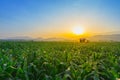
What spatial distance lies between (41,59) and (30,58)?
2.69 ft

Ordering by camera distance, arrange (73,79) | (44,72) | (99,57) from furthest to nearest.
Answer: (99,57)
(44,72)
(73,79)

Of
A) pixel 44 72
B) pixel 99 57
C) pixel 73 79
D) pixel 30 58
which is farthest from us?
pixel 99 57

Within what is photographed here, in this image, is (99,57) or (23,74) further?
(99,57)

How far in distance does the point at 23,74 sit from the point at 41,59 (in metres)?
1.81

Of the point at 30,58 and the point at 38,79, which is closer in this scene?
the point at 38,79

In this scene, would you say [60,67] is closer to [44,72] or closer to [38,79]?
[44,72]

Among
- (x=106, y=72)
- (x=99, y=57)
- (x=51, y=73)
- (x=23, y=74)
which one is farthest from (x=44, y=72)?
(x=99, y=57)

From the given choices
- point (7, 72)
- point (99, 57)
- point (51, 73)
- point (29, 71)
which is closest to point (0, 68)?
point (7, 72)

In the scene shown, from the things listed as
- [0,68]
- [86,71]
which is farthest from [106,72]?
[0,68]

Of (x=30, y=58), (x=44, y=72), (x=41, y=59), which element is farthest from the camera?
(x=30, y=58)

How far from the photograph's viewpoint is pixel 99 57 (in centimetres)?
956

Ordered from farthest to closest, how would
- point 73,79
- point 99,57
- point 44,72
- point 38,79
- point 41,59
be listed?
point 99,57, point 41,59, point 44,72, point 38,79, point 73,79

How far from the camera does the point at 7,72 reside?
5793 mm

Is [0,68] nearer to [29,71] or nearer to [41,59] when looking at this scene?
[29,71]
